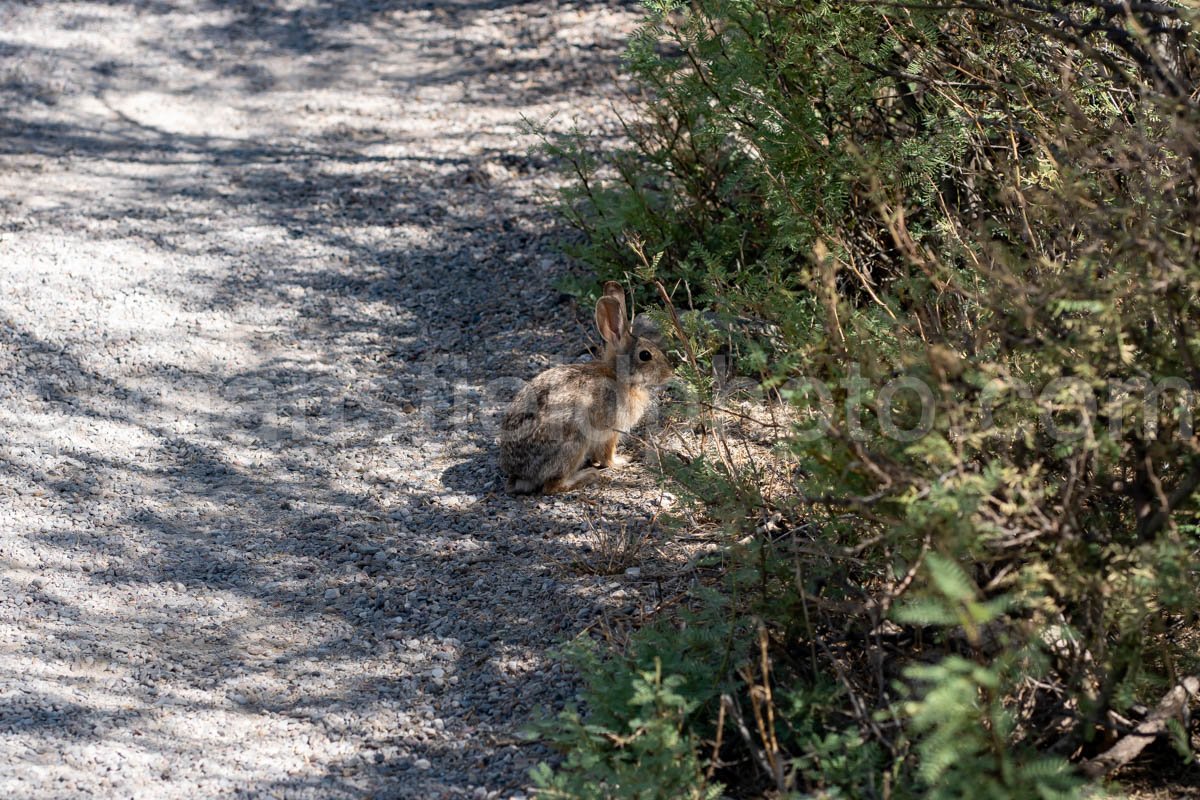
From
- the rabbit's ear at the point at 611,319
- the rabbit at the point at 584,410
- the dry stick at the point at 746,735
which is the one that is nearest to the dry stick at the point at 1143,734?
the dry stick at the point at 746,735

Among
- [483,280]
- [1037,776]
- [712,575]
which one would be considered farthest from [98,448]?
[1037,776]

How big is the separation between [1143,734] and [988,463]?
97 cm

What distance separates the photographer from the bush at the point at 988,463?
330 centimetres

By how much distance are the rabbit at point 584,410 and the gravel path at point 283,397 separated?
0.18 m

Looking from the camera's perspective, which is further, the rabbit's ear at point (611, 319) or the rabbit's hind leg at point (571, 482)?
the rabbit's ear at point (611, 319)

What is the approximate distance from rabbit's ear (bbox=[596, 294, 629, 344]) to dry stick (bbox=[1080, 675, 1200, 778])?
11.0 ft

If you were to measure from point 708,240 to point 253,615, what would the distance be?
327 cm

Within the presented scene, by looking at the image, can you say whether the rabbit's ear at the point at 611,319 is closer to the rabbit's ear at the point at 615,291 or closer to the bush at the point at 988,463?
the rabbit's ear at the point at 615,291

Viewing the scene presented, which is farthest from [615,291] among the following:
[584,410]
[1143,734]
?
[1143,734]

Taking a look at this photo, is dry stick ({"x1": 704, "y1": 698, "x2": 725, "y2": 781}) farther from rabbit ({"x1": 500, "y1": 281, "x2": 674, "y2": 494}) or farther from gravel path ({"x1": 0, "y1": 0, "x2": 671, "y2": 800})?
rabbit ({"x1": 500, "y1": 281, "x2": 674, "y2": 494})

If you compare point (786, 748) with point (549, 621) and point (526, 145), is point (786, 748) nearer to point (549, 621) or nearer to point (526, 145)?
point (549, 621)

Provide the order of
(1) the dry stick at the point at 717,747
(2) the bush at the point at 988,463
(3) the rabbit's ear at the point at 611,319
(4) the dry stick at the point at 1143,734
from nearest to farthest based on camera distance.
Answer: (2) the bush at the point at 988,463 < (1) the dry stick at the point at 717,747 < (4) the dry stick at the point at 1143,734 < (3) the rabbit's ear at the point at 611,319

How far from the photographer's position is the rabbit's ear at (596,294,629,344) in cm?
633

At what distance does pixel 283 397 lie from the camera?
675 centimetres
